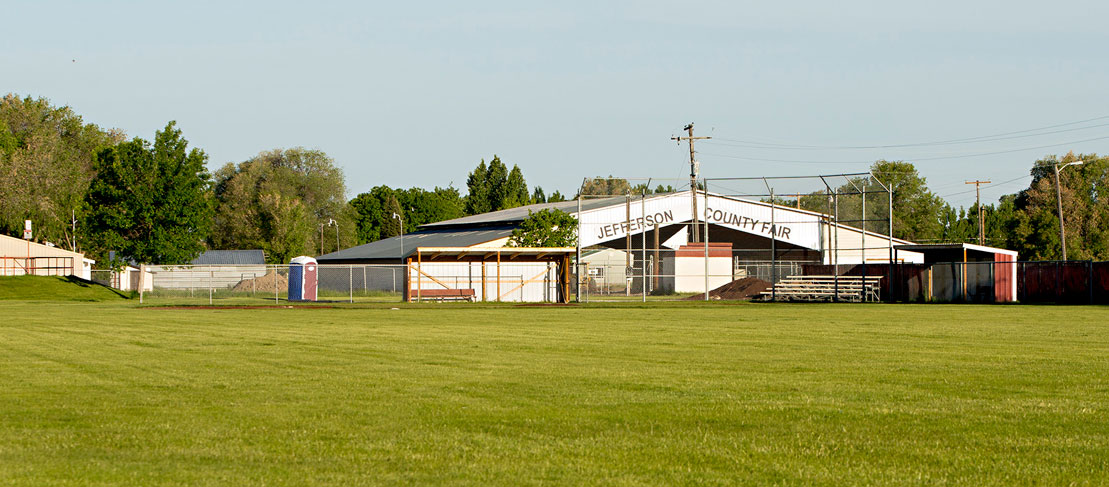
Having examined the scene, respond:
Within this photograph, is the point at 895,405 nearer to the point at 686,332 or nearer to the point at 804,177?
the point at 686,332

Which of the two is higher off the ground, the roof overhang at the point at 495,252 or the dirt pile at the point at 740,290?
the roof overhang at the point at 495,252

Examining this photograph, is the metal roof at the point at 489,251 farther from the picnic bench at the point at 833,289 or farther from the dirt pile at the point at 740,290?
the picnic bench at the point at 833,289

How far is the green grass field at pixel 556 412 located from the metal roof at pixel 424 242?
48902 mm

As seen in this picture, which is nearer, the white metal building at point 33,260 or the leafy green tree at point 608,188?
the leafy green tree at point 608,188

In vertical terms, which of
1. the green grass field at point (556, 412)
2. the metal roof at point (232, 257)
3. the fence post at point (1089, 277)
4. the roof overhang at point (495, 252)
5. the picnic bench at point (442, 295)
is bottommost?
the green grass field at point (556, 412)

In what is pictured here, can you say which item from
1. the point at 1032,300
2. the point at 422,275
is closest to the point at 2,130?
the point at 422,275

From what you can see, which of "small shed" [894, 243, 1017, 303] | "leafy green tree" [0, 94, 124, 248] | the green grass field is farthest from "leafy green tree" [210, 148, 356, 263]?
the green grass field

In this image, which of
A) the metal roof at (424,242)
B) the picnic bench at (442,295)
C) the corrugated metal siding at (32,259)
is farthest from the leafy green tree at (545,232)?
the corrugated metal siding at (32,259)

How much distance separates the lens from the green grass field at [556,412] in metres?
7.58

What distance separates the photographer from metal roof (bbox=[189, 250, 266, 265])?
101125 millimetres

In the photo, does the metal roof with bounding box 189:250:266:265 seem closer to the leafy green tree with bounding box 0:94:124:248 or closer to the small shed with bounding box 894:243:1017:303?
the leafy green tree with bounding box 0:94:124:248

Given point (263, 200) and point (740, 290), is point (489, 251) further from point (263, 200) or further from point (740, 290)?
point (263, 200)

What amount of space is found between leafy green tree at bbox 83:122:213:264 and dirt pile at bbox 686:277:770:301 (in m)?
32.7

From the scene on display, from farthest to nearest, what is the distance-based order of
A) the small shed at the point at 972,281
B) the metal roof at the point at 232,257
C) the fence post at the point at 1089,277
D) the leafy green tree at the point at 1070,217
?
the metal roof at the point at 232,257 < the leafy green tree at the point at 1070,217 < the small shed at the point at 972,281 < the fence post at the point at 1089,277
